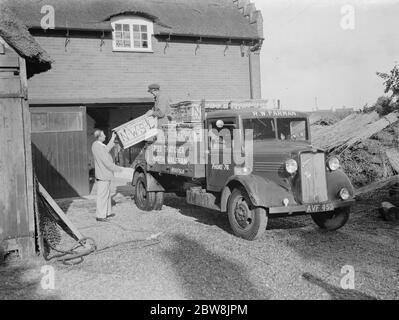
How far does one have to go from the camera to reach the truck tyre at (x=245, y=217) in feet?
23.0

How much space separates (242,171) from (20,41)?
13.6 ft

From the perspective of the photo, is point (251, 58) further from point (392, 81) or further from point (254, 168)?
point (254, 168)

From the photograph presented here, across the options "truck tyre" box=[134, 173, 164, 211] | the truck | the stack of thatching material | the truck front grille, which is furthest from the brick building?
the truck front grille

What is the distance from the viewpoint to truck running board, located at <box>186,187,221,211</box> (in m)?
8.18

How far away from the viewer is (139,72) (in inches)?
637

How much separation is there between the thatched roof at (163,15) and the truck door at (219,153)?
879cm

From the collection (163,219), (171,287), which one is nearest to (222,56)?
(163,219)

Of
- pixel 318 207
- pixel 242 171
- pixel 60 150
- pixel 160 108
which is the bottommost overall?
pixel 318 207

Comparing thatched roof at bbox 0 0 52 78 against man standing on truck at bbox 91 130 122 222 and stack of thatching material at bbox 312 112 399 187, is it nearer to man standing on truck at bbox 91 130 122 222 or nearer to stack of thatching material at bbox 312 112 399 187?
man standing on truck at bbox 91 130 122 222

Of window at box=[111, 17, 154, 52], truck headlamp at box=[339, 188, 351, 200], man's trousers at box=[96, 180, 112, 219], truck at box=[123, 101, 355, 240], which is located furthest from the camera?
window at box=[111, 17, 154, 52]

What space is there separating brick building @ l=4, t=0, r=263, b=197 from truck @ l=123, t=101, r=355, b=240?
19.8 ft

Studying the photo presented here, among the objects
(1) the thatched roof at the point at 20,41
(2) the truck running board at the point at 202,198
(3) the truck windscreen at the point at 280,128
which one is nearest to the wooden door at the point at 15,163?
(1) the thatched roof at the point at 20,41

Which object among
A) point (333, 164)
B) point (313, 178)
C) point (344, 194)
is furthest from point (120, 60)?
point (344, 194)

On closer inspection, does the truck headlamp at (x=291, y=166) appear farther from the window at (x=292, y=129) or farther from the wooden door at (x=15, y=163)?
the wooden door at (x=15, y=163)
